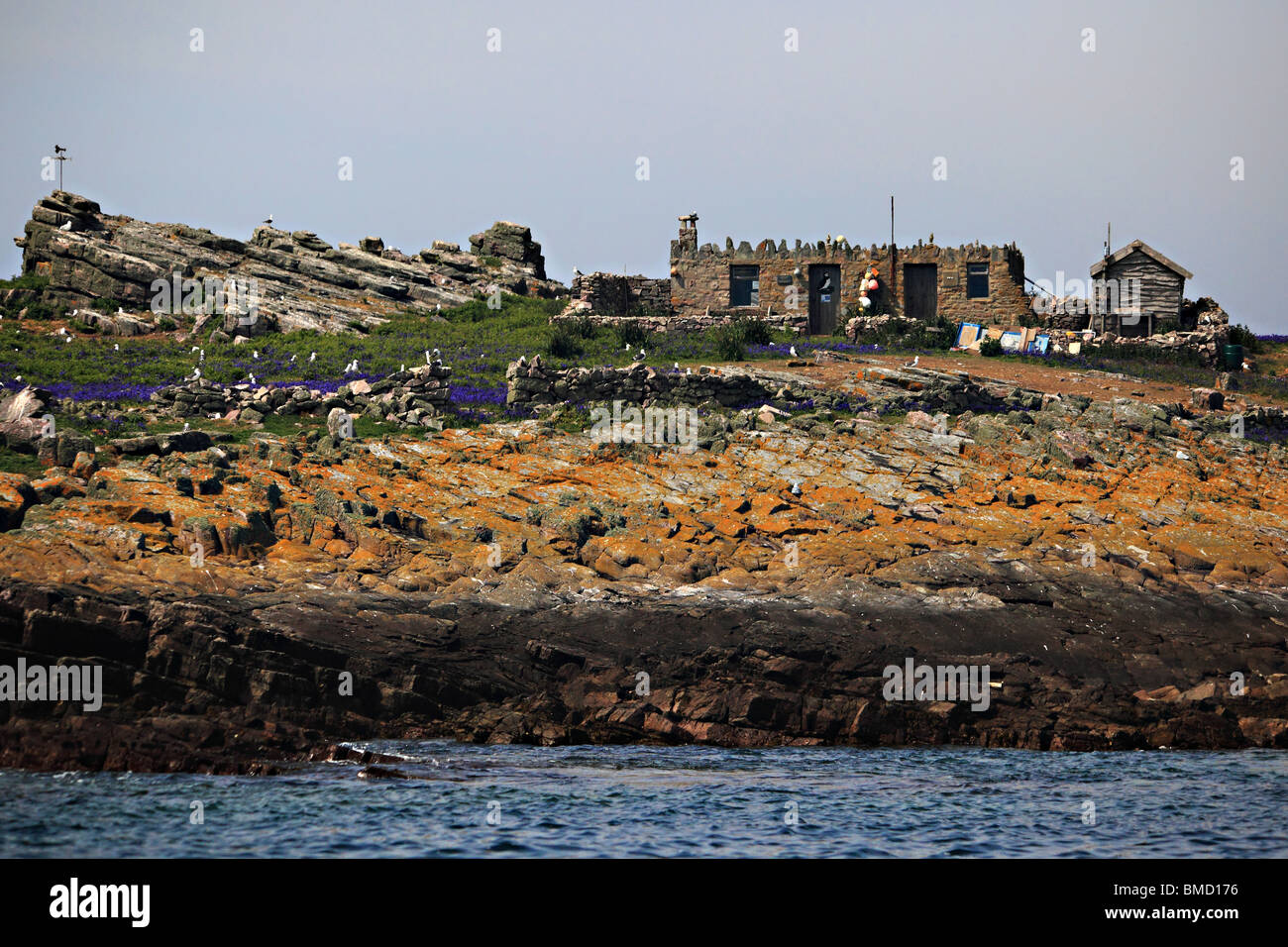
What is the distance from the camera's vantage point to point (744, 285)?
60938 millimetres

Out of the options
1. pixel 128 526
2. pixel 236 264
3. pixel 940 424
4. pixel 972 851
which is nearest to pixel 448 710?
pixel 128 526

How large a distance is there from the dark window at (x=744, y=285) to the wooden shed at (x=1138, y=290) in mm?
14201

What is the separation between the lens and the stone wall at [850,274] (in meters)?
58.9

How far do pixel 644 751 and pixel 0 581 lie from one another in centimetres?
1133

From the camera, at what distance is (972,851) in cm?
1844

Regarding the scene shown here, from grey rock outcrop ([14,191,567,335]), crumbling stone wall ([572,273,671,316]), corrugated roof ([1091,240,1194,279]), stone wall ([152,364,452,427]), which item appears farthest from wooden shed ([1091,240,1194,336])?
stone wall ([152,364,452,427])

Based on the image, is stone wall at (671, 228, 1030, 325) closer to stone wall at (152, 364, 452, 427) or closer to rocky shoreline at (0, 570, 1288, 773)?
stone wall at (152, 364, 452, 427)

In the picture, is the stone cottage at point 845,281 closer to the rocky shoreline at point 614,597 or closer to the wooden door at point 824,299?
the wooden door at point 824,299

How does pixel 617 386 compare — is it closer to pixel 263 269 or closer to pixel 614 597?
pixel 614 597

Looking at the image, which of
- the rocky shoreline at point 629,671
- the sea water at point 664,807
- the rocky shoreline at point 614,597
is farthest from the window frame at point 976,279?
the sea water at point 664,807

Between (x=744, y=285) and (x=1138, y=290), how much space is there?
1644cm

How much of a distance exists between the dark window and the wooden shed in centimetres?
1420

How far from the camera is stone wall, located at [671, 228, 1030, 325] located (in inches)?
2319
